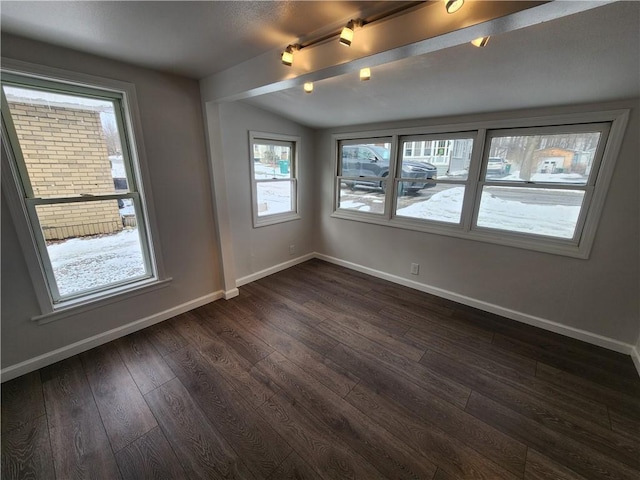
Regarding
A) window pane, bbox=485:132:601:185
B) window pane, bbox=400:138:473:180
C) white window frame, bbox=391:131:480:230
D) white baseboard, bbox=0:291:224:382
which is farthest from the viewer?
window pane, bbox=400:138:473:180

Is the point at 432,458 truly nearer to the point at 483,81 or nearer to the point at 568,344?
the point at 568,344

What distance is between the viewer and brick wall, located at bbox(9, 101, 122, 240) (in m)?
1.81

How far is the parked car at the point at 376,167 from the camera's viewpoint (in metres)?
3.19

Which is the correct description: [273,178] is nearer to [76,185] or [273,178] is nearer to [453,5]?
[76,185]

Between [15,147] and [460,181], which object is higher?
[15,147]

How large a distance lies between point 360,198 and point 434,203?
41.9 inches

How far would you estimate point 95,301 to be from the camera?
219 cm

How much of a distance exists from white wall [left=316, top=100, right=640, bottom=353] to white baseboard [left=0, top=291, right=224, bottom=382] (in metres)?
2.54

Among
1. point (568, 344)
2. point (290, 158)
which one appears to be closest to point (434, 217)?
point (568, 344)

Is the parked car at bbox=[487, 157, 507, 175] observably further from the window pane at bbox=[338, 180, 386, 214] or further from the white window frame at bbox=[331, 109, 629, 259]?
the window pane at bbox=[338, 180, 386, 214]

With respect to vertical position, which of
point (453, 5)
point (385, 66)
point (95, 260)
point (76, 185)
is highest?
point (385, 66)

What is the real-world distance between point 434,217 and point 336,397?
2364 millimetres

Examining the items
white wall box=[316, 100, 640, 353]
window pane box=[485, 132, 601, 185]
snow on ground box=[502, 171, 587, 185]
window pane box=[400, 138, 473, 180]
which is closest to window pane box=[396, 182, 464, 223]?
window pane box=[400, 138, 473, 180]

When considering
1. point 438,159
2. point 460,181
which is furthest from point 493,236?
point 438,159
